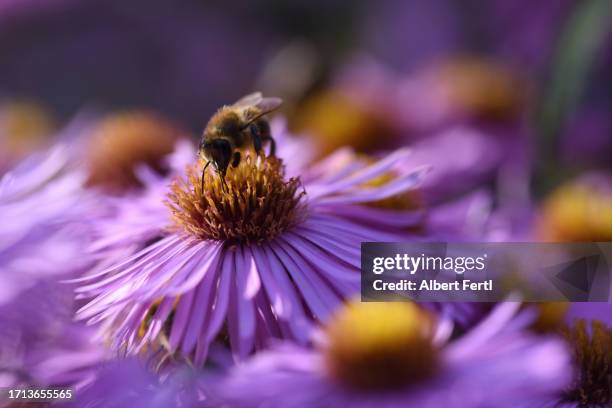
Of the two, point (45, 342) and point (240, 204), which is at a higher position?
point (240, 204)

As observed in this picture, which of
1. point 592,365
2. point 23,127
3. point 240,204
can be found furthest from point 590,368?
point 23,127

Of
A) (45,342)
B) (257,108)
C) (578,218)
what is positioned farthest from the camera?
(578,218)

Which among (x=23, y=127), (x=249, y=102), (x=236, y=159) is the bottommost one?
(x=236, y=159)

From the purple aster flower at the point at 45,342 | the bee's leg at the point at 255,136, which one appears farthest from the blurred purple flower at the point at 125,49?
the purple aster flower at the point at 45,342

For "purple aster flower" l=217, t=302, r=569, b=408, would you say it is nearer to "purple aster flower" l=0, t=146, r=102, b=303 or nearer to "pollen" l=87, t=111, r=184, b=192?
"purple aster flower" l=0, t=146, r=102, b=303

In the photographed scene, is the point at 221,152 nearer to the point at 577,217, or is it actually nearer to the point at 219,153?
the point at 219,153

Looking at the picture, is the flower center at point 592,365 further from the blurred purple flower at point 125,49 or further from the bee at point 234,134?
the blurred purple flower at point 125,49

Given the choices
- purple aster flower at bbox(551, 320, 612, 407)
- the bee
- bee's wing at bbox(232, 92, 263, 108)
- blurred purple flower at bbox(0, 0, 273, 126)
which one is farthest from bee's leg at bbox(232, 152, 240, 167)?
blurred purple flower at bbox(0, 0, 273, 126)
